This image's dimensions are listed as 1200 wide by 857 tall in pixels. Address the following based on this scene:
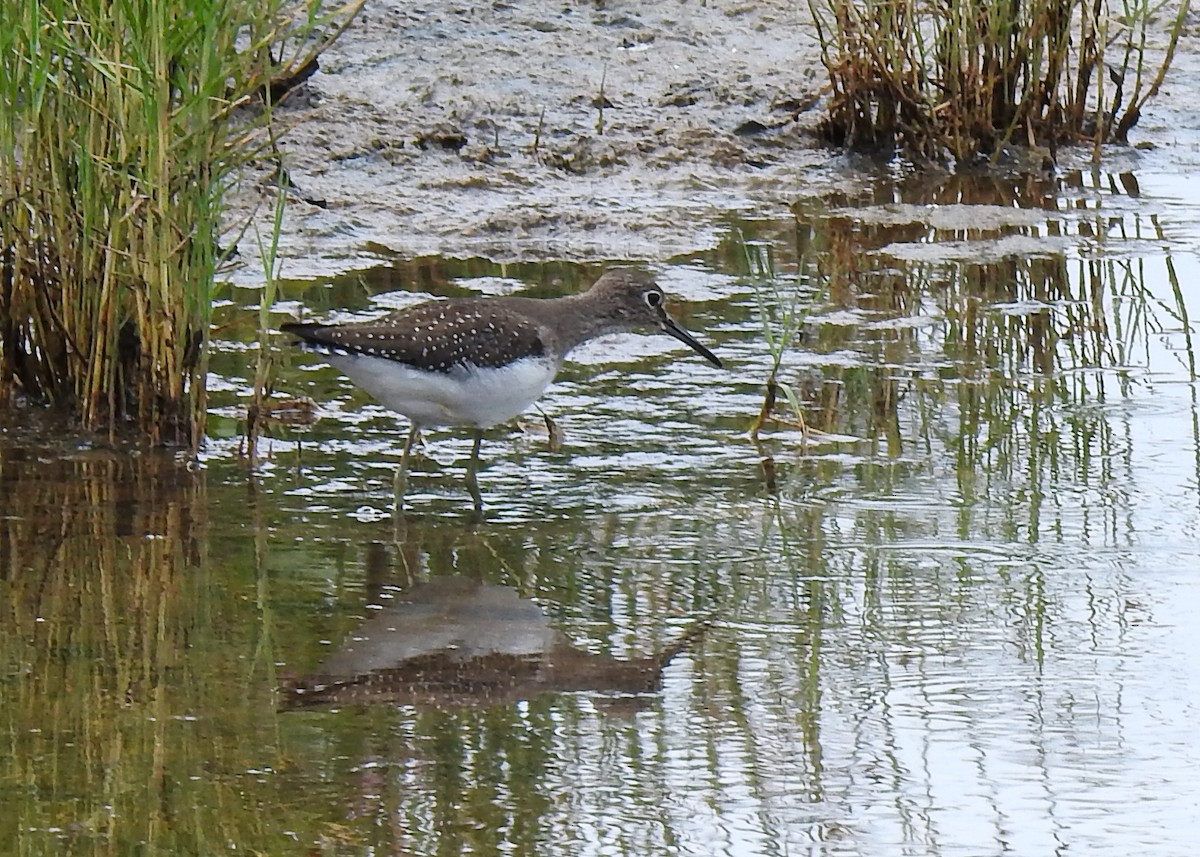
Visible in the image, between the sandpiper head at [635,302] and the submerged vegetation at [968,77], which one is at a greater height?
the submerged vegetation at [968,77]

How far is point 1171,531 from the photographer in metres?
5.40

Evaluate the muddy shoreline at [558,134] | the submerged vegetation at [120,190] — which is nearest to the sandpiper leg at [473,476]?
the submerged vegetation at [120,190]

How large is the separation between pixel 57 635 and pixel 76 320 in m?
1.69

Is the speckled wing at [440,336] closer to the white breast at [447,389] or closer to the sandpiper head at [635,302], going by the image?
the white breast at [447,389]

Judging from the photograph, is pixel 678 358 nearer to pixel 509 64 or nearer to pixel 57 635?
pixel 57 635

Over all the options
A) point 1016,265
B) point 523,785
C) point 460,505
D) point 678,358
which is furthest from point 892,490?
point 1016,265

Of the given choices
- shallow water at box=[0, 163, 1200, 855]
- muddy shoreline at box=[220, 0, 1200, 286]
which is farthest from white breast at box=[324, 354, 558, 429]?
muddy shoreline at box=[220, 0, 1200, 286]

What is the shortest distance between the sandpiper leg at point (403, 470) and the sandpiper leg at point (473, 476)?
0.18 metres

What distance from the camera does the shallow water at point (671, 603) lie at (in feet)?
12.4

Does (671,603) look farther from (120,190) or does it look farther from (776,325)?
(776,325)

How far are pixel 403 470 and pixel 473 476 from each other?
271mm

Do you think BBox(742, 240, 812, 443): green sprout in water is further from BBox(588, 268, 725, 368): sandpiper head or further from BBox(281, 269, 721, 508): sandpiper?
BBox(281, 269, 721, 508): sandpiper

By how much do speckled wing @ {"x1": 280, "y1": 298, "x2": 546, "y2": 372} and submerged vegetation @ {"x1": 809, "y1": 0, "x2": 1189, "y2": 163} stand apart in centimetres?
385

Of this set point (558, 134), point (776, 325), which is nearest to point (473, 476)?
point (776, 325)
